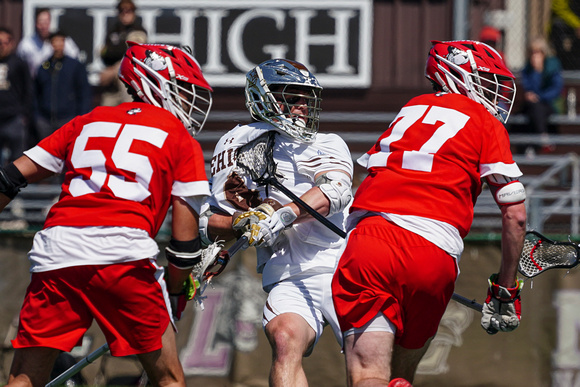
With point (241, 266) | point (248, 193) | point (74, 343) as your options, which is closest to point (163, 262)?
point (241, 266)

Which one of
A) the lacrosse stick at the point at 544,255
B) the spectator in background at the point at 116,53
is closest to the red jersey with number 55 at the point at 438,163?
the lacrosse stick at the point at 544,255

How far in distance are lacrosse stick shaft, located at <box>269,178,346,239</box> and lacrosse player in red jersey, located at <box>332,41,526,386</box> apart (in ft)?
0.67

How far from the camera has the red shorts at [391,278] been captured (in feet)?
14.7

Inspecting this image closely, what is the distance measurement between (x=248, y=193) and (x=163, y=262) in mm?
3114

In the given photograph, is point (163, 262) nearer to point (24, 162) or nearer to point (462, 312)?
point (462, 312)

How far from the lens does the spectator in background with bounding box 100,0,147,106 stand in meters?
9.56

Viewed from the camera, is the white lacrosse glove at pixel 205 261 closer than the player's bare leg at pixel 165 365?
No

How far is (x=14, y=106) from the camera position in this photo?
33.4 ft

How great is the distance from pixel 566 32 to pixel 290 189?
9215 millimetres

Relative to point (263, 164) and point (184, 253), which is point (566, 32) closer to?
point (263, 164)

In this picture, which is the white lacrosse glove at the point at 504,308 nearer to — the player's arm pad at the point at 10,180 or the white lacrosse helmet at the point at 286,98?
the white lacrosse helmet at the point at 286,98

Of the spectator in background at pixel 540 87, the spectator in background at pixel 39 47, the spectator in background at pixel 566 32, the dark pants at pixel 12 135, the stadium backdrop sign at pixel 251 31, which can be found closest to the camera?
the dark pants at pixel 12 135

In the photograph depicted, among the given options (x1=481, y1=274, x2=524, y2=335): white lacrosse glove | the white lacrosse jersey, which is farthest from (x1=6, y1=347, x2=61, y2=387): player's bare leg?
(x1=481, y1=274, x2=524, y2=335): white lacrosse glove

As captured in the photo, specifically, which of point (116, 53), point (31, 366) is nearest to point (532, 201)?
point (116, 53)
